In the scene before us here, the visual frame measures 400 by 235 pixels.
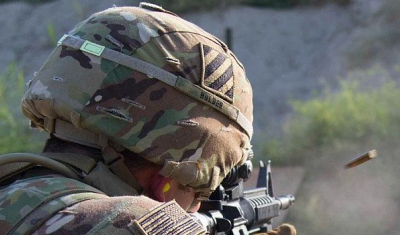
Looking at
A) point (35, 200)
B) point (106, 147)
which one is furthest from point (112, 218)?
point (106, 147)

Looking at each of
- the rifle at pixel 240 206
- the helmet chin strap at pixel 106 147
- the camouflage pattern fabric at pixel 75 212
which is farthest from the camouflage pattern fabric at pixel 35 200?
the rifle at pixel 240 206

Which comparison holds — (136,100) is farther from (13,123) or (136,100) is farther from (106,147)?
(13,123)

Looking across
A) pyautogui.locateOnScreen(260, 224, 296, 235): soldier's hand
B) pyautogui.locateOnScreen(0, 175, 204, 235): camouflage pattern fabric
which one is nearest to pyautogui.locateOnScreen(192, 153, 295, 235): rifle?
pyautogui.locateOnScreen(260, 224, 296, 235): soldier's hand

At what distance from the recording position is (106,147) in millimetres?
2752

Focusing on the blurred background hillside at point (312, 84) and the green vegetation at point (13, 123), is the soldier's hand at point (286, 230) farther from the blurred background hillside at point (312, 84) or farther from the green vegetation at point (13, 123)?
the blurred background hillside at point (312, 84)

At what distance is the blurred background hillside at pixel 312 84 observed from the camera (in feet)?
30.5

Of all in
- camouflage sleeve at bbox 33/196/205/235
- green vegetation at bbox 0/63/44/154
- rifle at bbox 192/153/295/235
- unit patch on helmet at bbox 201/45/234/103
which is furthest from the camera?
green vegetation at bbox 0/63/44/154

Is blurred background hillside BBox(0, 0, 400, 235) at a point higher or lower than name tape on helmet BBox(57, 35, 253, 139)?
higher

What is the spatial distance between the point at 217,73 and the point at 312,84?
1211 cm

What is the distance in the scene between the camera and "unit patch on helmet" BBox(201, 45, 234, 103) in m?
2.89

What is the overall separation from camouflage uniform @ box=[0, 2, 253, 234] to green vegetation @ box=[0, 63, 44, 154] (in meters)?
5.07

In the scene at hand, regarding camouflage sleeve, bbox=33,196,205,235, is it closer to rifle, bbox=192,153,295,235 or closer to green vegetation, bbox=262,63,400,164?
rifle, bbox=192,153,295,235

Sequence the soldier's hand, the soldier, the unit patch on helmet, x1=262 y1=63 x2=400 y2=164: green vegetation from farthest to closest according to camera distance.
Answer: x1=262 y1=63 x2=400 y2=164: green vegetation, the soldier's hand, the unit patch on helmet, the soldier

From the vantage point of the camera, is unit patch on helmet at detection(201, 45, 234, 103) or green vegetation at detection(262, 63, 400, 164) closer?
unit patch on helmet at detection(201, 45, 234, 103)
